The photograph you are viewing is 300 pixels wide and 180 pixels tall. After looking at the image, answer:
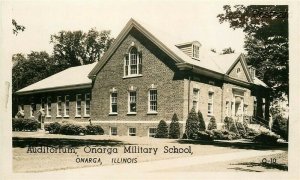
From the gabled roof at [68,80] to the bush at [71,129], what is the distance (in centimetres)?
292

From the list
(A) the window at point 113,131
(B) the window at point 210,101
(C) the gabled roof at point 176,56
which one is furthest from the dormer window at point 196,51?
(A) the window at point 113,131

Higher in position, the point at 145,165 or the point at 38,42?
the point at 38,42

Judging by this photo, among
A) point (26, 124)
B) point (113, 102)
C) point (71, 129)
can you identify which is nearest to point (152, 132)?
point (113, 102)

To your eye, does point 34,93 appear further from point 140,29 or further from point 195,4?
point 195,4

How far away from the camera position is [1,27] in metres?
11.2

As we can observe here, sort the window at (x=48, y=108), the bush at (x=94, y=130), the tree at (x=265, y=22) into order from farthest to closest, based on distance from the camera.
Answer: the window at (x=48, y=108)
the bush at (x=94, y=130)
the tree at (x=265, y=22)

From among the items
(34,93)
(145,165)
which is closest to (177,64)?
(145,165)

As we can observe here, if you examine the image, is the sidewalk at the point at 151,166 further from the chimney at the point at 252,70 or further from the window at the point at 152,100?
the chimney at the point at 252,70

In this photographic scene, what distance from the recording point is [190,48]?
18969mm

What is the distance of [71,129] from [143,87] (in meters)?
4.02

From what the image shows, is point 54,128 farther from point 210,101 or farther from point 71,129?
point 210,101

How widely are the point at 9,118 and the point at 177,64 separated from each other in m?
8.67

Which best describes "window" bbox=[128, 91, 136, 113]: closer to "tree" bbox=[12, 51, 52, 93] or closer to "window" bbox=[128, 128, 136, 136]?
"window" bbox=[128, 128, 136, 136]

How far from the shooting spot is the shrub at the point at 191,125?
17733mm
